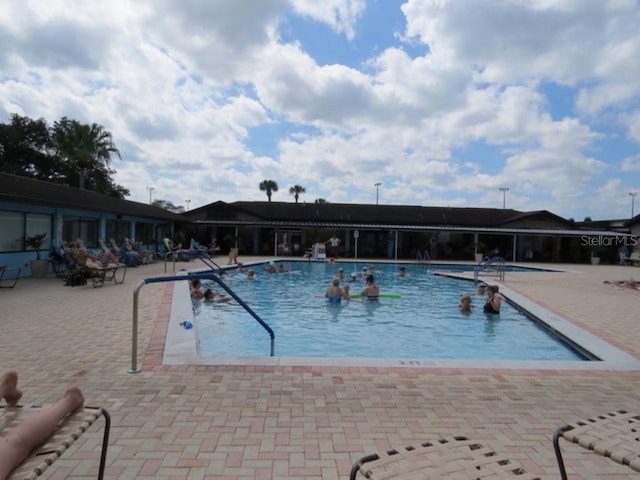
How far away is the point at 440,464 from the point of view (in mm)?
2051

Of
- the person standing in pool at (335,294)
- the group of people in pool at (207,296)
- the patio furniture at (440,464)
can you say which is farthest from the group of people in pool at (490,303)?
the patio furniture at (440,464)

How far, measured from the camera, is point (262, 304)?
472 inches

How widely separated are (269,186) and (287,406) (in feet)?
165

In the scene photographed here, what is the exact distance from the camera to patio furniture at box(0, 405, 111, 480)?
1.87 metres

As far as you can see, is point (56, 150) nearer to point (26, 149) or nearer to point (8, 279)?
point (26, 149)

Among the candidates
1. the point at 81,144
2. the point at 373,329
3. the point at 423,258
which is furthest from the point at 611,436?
the point at 81,144

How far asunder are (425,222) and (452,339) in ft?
86.8

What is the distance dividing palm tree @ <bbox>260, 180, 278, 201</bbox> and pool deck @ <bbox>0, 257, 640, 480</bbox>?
47.5 metres

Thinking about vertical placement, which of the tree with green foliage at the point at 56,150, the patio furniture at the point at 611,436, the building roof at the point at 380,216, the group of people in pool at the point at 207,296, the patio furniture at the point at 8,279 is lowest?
the group of people in pool at the point at 207,296

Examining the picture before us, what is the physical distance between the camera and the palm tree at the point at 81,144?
31.9m

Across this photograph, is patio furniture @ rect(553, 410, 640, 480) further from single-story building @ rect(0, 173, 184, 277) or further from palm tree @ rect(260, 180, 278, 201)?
palm tree @ rect(260, 180, 278, 201)

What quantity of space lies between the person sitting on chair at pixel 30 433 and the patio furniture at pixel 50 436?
3 cm

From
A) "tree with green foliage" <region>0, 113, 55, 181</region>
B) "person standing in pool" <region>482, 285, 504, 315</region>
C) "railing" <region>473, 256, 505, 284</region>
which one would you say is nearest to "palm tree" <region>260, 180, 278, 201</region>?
"tree with green foliage" <region>0, 113, 55, 181</region>

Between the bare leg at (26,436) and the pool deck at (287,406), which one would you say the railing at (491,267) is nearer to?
the pool deck at (287,406)
